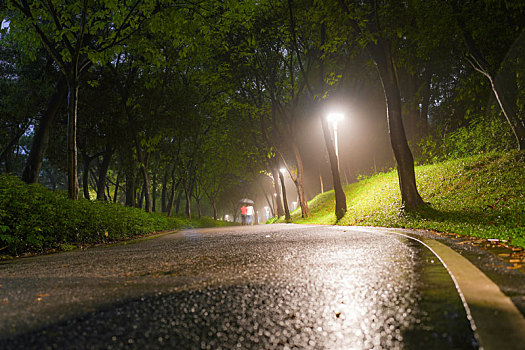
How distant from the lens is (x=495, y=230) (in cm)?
602

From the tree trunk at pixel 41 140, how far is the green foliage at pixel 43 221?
5393mm

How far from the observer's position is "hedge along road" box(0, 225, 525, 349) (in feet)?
5.85

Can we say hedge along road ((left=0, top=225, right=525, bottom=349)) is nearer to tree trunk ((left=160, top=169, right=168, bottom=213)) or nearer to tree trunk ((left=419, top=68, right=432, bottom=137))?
tree trunk ((left=419, top=68, right=432, bottom=137))

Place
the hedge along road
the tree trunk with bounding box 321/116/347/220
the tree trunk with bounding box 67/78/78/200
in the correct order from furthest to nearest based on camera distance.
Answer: the tree trunk with bounding box 321/116/347/220 → the tree trunk with bounding box 67/78/78/200 → the hedge along road

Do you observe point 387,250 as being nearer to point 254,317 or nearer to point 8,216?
point 254,317

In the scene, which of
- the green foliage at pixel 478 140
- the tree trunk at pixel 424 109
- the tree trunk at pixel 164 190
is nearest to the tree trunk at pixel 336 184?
the green foliage at pixel 478 140

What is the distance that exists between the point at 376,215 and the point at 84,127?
57.6 ft

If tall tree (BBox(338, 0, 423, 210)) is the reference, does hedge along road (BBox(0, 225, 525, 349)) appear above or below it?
below

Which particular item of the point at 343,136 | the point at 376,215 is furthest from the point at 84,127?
the point at 343,136

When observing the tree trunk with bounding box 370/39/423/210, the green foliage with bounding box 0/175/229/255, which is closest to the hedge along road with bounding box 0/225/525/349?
the green foliage with bounding box 0/175/229/255

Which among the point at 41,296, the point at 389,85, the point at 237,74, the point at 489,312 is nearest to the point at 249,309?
the point at 489,312

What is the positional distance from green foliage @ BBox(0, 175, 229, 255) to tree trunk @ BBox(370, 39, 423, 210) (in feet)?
30.3

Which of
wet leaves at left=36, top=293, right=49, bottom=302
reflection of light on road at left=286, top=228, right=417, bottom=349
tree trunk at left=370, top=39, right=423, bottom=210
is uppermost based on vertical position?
tree trunk at left=370, top=39, right=423, bottom=210

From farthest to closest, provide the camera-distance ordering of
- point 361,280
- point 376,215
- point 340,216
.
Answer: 1. point 340,216
2. point 376,215
3. point 361,280
